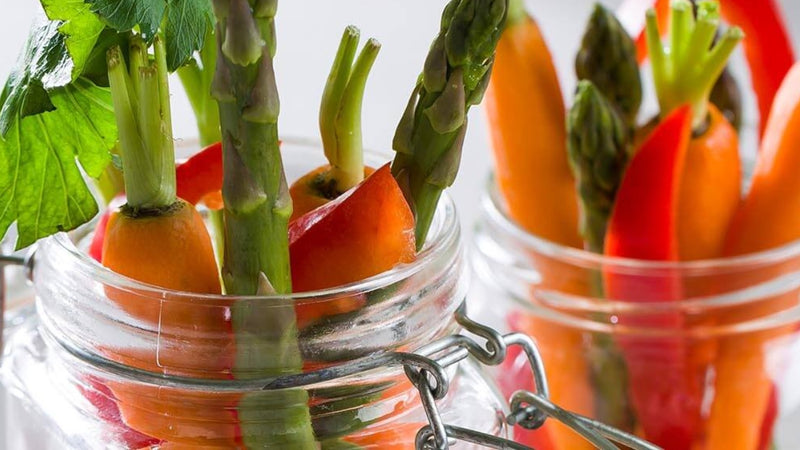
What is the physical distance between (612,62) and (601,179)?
0.07 metres

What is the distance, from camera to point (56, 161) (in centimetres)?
33

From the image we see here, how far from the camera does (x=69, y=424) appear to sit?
364 mm

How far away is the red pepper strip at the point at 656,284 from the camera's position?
→ 52 cm

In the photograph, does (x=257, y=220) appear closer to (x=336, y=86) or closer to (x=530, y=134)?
(x=336, y=86)

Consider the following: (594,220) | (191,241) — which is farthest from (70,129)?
(594,220)

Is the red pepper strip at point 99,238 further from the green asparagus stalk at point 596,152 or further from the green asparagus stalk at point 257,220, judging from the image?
the green asparagus stalk at point 596,152

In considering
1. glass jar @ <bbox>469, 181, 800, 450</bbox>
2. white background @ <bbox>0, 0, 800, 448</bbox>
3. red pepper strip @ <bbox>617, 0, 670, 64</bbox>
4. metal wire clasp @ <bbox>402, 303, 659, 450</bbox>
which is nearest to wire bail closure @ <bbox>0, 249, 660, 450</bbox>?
metal wire clasp @ <bbox>402, 303, 659, 450</bbox>

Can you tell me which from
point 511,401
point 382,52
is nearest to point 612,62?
point 511,401

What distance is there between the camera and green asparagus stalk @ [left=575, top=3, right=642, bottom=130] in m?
0.58

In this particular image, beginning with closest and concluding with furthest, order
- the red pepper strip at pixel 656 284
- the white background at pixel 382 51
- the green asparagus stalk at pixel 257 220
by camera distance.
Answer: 1. the green asparagus stalk at pixel 257 220
2. the red pepper strip at pixel 656 284
3. the white background at pixel 382 51

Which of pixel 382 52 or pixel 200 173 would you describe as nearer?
pixel 200 173

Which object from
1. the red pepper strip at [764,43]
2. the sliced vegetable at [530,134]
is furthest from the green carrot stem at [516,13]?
the red pepper strip at [764,43]

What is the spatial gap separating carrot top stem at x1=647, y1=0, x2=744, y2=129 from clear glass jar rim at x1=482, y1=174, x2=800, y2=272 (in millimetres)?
61

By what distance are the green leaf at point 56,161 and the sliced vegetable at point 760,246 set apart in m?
0.32
